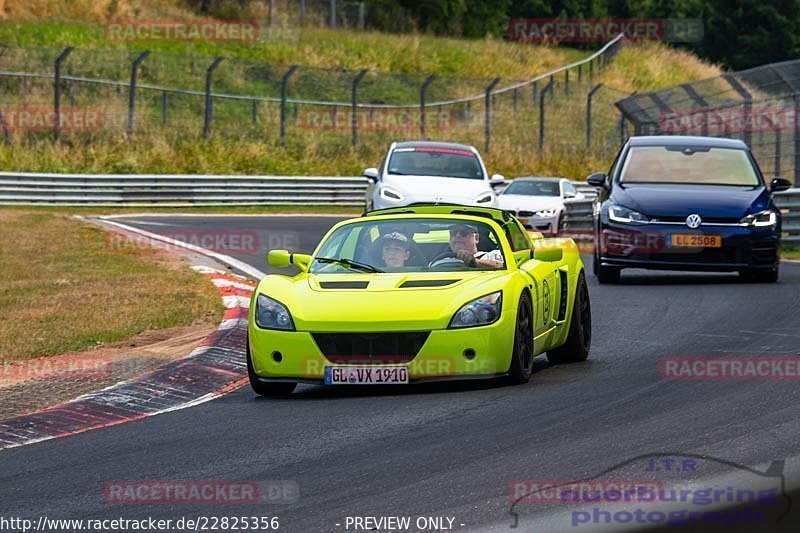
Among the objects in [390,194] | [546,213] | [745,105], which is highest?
[745,105]

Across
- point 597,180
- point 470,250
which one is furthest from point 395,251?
point 597,180

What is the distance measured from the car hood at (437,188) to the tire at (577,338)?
1069cm

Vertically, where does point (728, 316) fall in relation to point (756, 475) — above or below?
below

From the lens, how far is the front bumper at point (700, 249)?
49.7 ft

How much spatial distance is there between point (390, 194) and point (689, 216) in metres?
7.23

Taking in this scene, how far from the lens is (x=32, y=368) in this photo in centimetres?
1018

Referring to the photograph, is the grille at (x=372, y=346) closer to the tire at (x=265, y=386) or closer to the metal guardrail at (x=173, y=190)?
the tire at (x=265, y=386)

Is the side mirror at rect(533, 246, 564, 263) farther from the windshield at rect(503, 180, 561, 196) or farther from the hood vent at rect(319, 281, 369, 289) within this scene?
the windshield at rect(503, 180, 561, 196)


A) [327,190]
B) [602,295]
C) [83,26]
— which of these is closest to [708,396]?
[602,295]

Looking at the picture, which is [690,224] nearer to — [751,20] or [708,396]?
[708,396]

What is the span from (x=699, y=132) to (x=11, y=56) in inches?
755

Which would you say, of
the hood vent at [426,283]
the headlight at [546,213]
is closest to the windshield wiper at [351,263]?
the hood vent at [426,283]

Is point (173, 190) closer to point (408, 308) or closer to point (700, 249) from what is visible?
point (700, 249)

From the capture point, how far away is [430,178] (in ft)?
71.4
